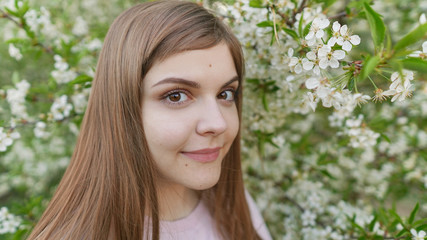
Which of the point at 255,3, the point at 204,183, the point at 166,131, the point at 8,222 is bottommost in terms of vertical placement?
the point at 8,222

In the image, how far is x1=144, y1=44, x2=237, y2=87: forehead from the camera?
1109 millimetres

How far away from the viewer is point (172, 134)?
3.66ft

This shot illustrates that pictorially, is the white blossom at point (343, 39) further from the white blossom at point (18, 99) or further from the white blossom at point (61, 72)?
the white blossom at point (18, 99)

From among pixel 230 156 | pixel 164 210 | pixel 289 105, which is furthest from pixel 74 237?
pixel 289 105

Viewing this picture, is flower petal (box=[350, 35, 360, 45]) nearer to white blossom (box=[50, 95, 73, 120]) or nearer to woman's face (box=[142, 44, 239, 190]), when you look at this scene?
woman's face (box=[142, 44, 239, 190])

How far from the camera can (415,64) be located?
806mm

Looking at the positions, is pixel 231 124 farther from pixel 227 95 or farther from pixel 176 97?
pixel 176 97

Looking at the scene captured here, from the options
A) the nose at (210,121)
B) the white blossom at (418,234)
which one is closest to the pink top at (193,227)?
the nose at (210,121)

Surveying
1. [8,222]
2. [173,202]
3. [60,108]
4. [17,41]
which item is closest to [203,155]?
[173,202]

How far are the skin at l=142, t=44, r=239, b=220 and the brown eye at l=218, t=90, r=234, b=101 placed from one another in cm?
5

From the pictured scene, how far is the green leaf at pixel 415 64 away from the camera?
0.80 m

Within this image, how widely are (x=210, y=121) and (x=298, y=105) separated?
62 cm

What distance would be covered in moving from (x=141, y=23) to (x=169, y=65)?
226 millimetres

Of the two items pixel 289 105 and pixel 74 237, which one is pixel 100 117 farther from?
pixel 289 105
